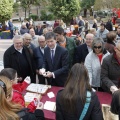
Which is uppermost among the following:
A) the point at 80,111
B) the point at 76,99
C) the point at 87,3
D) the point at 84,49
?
the point at 87,3

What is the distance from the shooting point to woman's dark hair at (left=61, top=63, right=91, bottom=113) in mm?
2330

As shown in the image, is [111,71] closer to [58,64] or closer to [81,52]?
[58,64]

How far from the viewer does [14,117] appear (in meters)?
1.87

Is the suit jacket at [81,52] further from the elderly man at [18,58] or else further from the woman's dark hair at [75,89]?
the woman's dark hair at [75,89]

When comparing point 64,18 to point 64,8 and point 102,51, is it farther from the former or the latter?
point 102,51

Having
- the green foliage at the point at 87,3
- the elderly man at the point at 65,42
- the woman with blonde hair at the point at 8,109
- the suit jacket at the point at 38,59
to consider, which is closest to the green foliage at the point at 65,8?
the elderly man at the point at 65,42

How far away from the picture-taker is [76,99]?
7.62 ft

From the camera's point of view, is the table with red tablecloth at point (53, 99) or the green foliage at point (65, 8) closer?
the table with red tablecloth at point (53, 99)

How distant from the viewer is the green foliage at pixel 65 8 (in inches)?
844

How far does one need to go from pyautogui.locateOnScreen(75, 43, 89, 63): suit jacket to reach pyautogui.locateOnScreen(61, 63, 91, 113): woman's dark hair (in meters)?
2.67

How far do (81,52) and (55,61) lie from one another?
1.08m

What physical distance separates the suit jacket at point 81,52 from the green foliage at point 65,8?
1656 centimetres

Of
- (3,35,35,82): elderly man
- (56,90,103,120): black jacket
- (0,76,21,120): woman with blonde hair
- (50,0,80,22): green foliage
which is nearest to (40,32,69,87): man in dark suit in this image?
(3,35,35,82): elderly man

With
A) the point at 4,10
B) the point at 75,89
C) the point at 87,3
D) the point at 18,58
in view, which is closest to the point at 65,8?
the point at 4,10
